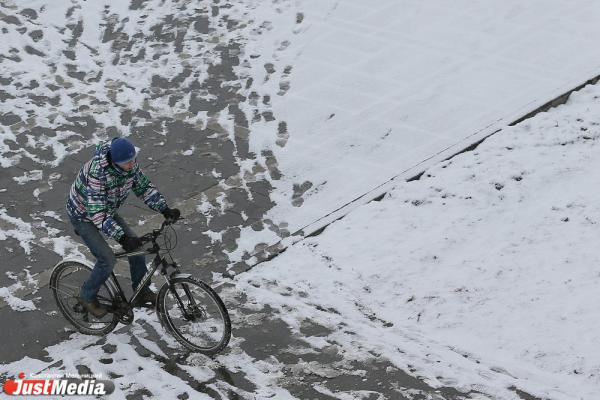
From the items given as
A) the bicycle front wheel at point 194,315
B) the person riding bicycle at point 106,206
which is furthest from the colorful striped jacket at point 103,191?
the bicycle front wheel at point 194,315

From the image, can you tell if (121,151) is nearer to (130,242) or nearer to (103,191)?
(103,191)

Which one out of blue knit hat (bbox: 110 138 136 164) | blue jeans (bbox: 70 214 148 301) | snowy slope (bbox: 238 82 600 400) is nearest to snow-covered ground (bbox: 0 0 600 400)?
snowy slope (bbox: 238 82 600 400)

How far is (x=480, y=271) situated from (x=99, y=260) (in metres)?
3.57

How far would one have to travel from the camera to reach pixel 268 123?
11055 mm

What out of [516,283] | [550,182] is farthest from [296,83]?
[516,283]

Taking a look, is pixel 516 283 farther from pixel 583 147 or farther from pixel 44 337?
pixel 44 337

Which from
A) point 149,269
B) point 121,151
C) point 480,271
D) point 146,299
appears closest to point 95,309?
point 146,299

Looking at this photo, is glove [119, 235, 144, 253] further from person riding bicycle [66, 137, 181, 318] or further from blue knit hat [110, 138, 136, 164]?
blue knit hat [110, 138, 136, 164]

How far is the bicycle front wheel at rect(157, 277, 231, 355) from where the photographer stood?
6863mm

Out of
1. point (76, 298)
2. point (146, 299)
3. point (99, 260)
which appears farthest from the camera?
point (76, 298)

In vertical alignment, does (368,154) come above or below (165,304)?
below

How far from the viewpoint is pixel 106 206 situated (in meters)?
6.73

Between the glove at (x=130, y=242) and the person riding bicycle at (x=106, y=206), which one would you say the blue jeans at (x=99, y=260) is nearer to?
the person riding bicycle at (x=106, y=206)

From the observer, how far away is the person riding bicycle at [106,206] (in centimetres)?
654
